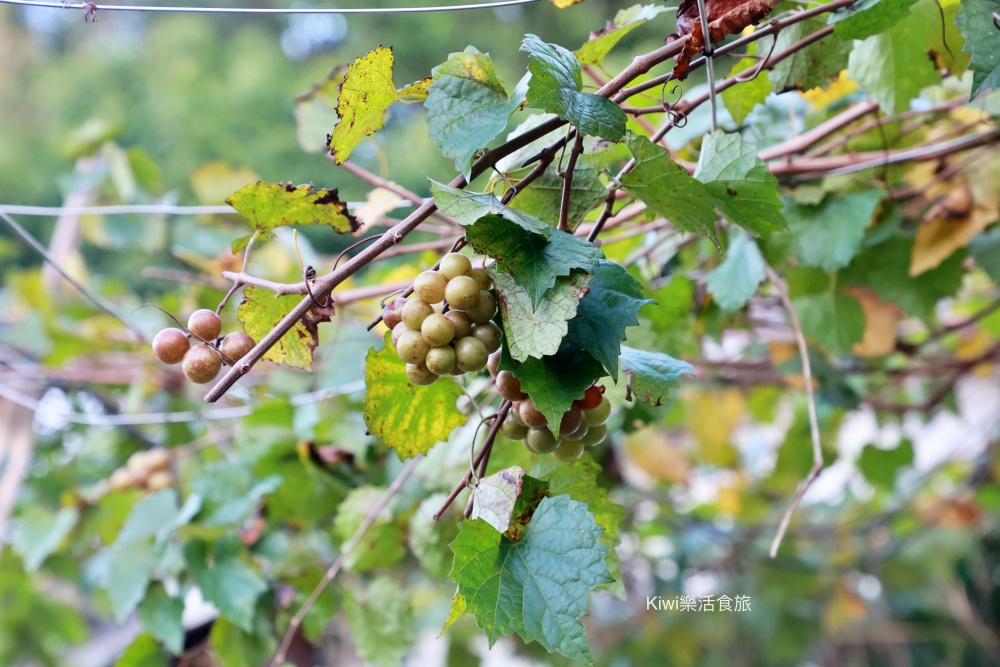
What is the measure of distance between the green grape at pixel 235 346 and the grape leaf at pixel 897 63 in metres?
0.54

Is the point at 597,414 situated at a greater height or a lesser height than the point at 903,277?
greater

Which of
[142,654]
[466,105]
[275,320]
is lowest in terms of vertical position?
[142,654]

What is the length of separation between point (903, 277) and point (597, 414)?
1.85 ft

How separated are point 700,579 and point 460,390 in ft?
5.32

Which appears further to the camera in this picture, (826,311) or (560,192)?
(826,311)

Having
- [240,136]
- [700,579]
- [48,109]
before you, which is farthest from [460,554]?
[48,109]

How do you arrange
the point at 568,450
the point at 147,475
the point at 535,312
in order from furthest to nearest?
the point at 147,475 < the point at 568,450 < the point at 535,312

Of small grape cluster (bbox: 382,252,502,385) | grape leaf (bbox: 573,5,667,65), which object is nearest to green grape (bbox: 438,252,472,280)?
small grape cluster (bbox: 382,252,502,385)

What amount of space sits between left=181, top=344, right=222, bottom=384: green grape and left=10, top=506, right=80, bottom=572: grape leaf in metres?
1.00

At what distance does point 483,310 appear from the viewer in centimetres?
39

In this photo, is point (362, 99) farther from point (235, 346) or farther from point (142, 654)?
point (142, 654)

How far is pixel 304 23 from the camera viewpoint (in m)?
4.26

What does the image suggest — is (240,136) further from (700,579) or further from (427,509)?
(427,509)

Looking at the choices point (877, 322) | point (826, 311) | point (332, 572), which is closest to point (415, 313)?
point (332, 572)
